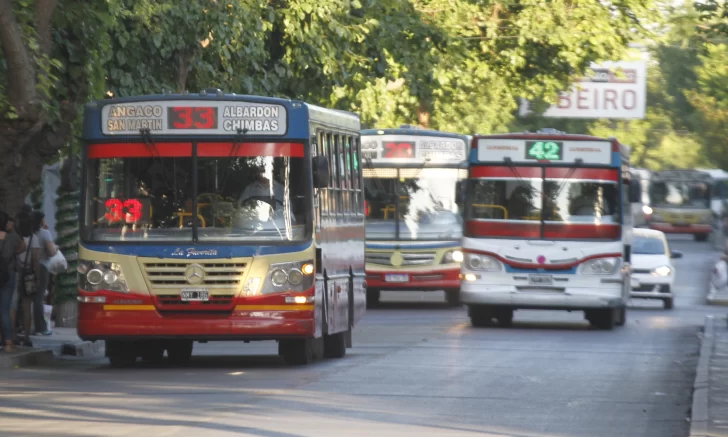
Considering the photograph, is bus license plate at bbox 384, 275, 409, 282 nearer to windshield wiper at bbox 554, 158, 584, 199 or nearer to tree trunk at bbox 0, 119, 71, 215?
windshield wiper at bbox 554, 158, 584, 199

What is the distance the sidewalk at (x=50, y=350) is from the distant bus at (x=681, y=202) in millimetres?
60320

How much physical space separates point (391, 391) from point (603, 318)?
11752 millimetres

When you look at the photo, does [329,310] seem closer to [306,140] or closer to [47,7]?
[306,140]

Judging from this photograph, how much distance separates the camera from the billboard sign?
149 feet

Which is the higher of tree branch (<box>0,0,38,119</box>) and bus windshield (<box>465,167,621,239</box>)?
tree branch (<box>0,0,38,119</box>)

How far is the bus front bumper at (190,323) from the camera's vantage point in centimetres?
1656

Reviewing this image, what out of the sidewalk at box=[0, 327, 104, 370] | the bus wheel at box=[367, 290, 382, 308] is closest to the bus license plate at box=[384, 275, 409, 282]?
the bus wheel at box=[367, 290, 382, 308]

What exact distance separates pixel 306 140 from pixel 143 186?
168cm

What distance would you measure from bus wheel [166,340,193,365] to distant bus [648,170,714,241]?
64.2 metres

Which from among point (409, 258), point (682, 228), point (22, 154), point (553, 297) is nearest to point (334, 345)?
point (22, 154)

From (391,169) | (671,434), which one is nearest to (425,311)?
(391,169)

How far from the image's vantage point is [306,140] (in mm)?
16984

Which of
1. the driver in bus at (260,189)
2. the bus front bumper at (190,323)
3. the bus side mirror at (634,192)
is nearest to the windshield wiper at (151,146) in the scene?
the driver in bus at (260,189)

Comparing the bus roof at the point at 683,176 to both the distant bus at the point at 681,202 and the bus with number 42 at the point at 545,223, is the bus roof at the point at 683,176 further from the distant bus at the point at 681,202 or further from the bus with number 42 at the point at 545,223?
the bus with number 42 at the point at 545,223
